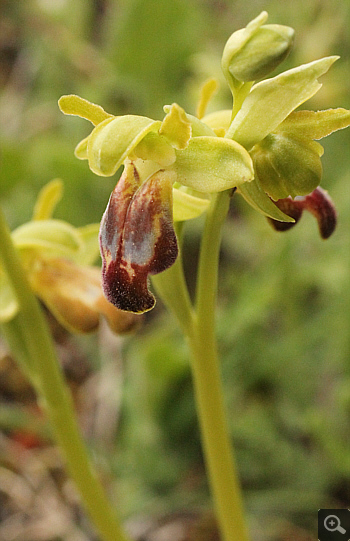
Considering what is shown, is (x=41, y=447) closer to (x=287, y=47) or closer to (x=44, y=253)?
(x=44, y=253)

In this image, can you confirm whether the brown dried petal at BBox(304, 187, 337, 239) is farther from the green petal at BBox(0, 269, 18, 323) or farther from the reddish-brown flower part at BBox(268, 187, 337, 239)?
the green petal at BBox(0, 269, 18, 323)

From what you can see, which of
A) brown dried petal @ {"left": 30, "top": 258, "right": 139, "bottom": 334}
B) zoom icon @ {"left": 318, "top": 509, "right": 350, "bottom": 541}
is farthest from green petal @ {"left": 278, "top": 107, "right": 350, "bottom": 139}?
zoom icon @ {"left": 318, "top": 509, "right": 350, "bottom": 541}

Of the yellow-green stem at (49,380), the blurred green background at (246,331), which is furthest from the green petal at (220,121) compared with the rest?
the blurred green background at (246,331)

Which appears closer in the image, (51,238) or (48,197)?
(51,238)

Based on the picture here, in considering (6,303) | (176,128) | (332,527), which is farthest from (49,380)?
Result: (332,527)

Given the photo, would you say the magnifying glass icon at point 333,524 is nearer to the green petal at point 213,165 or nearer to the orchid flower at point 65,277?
the orchid flower at point 65,277

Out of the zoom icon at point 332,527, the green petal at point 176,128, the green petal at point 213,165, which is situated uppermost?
the green petal at point 176,128

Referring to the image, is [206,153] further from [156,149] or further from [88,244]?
[88,244]
